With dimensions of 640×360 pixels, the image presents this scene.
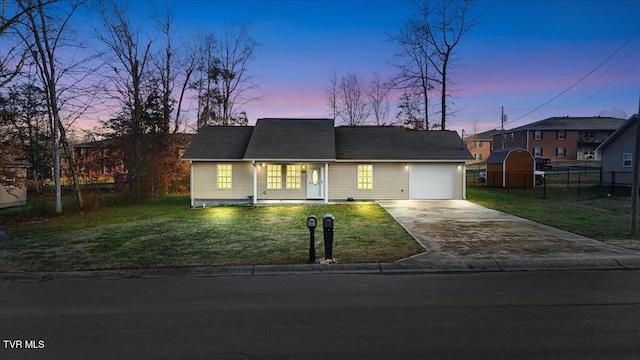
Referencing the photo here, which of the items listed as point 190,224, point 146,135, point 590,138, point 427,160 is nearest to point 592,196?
point 427,160

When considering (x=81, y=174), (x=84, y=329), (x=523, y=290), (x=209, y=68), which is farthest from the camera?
(x=209, y=68)

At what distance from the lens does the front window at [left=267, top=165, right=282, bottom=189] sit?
70.4ft

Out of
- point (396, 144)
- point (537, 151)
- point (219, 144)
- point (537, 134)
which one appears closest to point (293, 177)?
point (219, 144)

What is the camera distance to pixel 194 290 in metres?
6.53

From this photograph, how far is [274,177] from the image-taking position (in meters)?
21.5

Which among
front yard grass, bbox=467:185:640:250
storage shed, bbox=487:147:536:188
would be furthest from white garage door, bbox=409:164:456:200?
storage shed, bbox=487:147:536:188

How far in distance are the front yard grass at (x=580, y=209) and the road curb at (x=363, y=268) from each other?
236 centimetres

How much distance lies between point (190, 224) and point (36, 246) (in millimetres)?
4786

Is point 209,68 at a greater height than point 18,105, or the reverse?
point 209,68

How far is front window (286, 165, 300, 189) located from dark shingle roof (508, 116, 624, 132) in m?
48.1

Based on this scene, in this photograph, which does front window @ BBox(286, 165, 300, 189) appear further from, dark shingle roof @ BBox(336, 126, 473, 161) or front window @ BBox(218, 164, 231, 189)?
front window @ BBox(218, 164, 231, 189)

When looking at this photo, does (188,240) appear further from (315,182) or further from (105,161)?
(105,161)

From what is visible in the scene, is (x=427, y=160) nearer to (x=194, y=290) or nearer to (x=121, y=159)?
(x=194, y=290)

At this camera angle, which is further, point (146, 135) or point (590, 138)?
point (590, 138)
